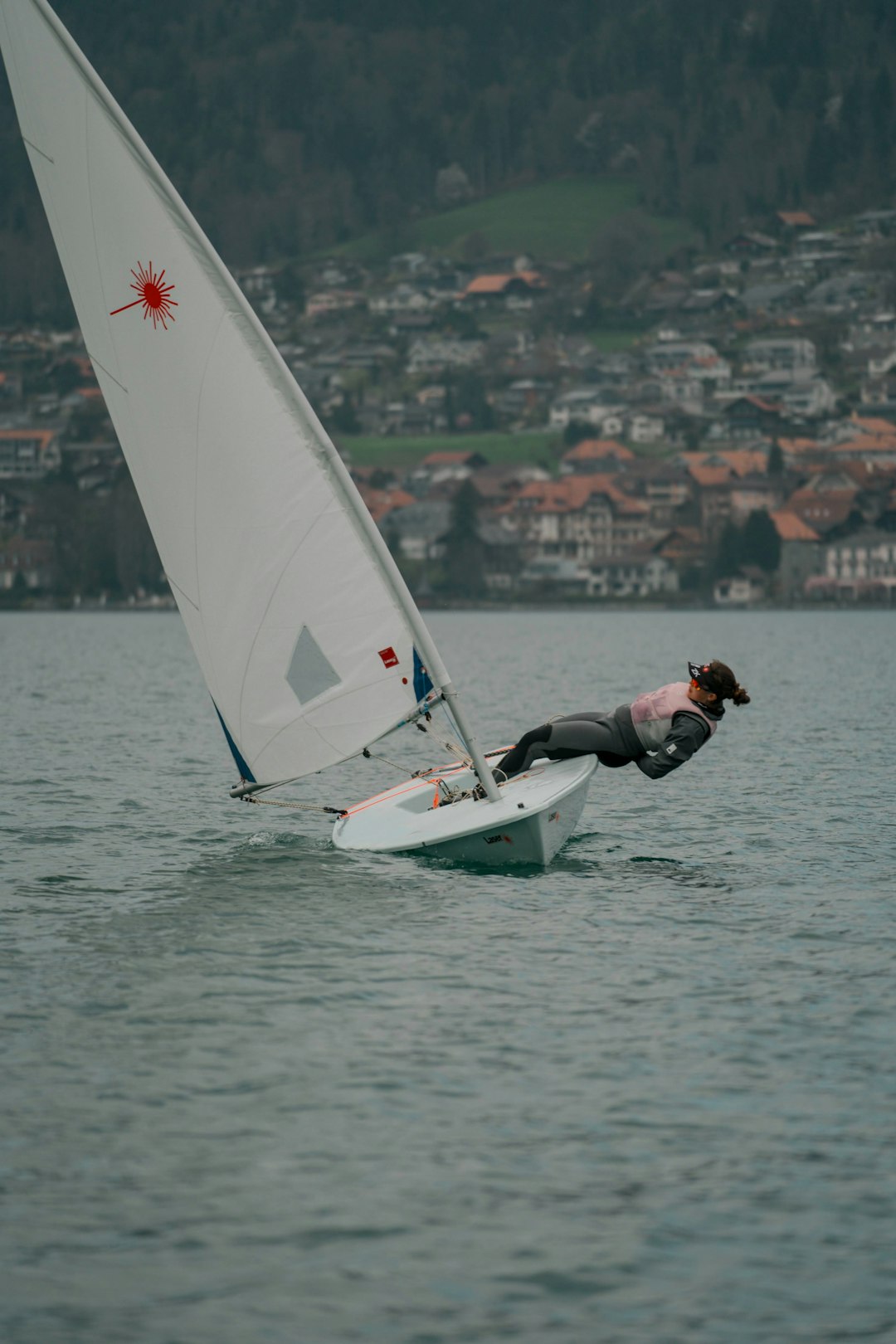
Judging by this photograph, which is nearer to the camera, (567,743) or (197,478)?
(197,478)

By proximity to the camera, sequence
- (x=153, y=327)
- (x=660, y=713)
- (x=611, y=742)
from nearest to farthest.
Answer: (x=153, y=327) → (x=660, y=713) → (x=611, y=742)

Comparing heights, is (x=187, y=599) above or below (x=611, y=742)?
above

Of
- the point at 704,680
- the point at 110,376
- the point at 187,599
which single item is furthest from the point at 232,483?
the point at 704,680

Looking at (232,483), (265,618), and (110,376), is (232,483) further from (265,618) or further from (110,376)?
(110,376)

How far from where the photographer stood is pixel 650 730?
1895 centimetres

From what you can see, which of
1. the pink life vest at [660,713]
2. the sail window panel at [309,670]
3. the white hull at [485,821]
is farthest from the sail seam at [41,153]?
the pink life vest at [660,713]

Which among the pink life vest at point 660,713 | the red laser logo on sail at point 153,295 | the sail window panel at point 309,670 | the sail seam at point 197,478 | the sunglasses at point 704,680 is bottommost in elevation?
the pink life vest at point 660,713

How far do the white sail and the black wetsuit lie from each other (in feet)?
6.40

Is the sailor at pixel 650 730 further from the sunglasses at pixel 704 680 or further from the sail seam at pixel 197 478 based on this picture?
the sail seam at pixel 197 478

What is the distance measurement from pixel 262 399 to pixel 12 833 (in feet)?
30.0

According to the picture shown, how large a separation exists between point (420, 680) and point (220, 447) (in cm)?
308

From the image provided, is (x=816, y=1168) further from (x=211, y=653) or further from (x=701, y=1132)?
(x=211, y=653)

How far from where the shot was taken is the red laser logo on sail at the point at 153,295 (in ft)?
58.5

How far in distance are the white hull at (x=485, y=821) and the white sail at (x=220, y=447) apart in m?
1.38
